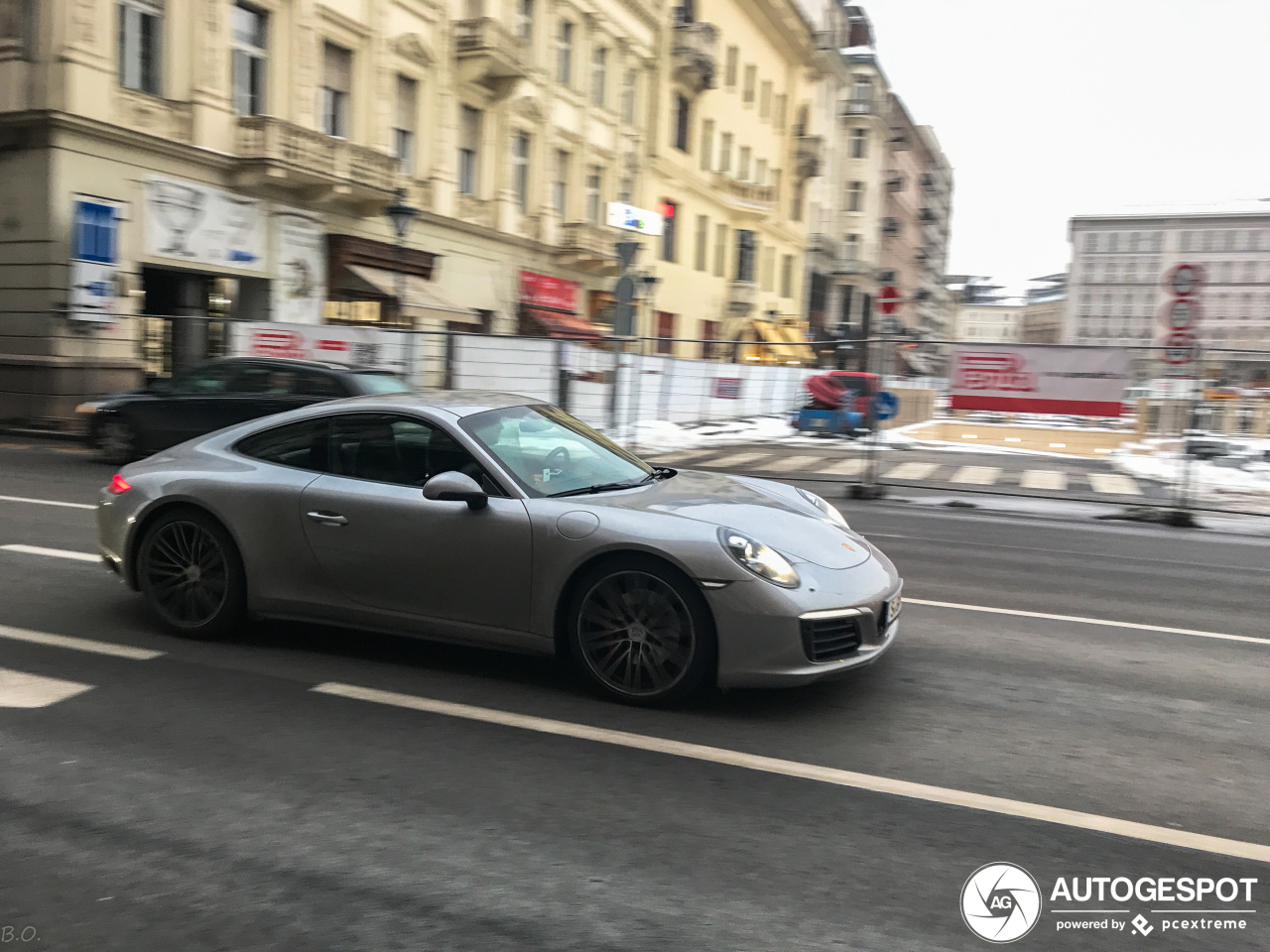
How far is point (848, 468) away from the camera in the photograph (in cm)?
1302

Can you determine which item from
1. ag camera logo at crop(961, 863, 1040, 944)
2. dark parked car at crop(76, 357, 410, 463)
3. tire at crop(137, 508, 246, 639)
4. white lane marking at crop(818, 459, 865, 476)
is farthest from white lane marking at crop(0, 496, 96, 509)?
ag camera logo at crop(961, 863, 1040, 944)

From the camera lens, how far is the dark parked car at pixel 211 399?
12.0 m

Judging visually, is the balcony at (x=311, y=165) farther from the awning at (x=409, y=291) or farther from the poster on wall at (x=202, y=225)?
the awning at (x=409, y=291)

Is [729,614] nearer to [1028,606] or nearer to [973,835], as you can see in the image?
[973,835]

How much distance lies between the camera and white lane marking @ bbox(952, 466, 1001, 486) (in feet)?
42.4

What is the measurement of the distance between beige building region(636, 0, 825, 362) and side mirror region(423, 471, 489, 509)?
32.8 m

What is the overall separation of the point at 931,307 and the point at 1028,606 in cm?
13299

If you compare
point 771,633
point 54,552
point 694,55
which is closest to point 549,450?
point 771,633

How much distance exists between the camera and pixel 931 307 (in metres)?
133

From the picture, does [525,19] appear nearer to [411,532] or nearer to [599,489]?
[599,489]

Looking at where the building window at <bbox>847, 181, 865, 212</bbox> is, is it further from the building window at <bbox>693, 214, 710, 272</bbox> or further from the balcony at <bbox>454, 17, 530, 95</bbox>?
the balcony at <bbox>454, 17, 530, 95</bbox>

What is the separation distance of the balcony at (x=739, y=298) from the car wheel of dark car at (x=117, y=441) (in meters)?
36.0

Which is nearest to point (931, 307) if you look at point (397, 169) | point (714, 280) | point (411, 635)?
point (714, 280)

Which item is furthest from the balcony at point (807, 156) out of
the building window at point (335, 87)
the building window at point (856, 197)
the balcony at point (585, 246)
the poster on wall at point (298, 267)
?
the poster on wall at point (298, 267)
